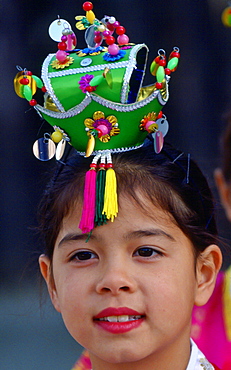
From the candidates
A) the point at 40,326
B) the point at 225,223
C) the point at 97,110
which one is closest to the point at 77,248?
the point at 97,110

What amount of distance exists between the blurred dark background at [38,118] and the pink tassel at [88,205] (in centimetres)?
90

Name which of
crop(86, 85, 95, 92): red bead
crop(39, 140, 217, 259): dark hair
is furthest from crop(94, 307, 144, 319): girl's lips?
crop(86, 85, 95, 92): red bead

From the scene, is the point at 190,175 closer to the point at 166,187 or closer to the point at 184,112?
the point at 166,187

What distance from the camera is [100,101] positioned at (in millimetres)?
1458

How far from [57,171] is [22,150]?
1.17m

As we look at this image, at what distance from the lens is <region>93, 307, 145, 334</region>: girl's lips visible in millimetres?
1409

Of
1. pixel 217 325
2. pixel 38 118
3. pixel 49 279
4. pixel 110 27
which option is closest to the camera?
pixel 110 27

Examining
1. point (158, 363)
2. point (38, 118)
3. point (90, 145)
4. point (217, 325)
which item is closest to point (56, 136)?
point (90, 145)

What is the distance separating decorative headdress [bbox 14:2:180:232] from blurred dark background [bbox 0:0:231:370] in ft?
2.63

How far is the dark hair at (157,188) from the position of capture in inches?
59.4

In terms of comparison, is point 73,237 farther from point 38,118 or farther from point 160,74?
point 38,118

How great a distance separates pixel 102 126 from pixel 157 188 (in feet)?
0.67

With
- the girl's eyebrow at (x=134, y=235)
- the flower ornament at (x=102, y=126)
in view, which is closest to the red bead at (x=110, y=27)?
the flower ornament at (x=102, y=126)

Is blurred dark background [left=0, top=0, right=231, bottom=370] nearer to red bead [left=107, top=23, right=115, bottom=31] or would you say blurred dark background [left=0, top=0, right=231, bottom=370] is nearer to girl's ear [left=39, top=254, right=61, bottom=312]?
girl's ear [left=39, top=254, right=61, bottom=312]
